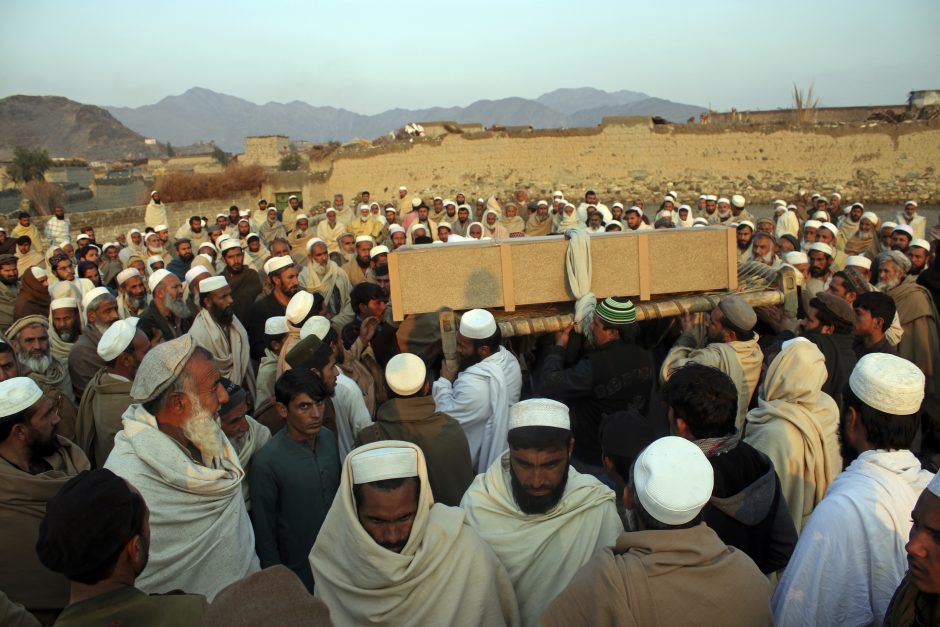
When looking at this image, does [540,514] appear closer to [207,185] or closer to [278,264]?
[278,264]

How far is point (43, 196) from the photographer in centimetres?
2136

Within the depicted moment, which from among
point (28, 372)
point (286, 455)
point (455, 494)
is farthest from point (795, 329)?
point (28, 372)

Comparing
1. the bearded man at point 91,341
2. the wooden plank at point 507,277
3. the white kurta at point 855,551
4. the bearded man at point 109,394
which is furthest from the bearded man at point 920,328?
the bearded man at point 91,341

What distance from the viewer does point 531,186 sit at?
851 inches

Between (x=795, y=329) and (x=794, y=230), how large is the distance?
6627mm

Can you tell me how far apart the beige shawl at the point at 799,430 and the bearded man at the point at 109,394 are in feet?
11.0

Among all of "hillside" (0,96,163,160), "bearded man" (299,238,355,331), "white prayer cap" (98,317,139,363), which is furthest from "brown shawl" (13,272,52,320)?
"hillside" (0,96,163,160)

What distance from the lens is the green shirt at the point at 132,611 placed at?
170 cm

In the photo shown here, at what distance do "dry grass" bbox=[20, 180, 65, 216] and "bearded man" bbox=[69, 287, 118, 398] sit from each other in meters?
19.2

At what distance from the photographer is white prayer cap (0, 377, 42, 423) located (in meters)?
2.66

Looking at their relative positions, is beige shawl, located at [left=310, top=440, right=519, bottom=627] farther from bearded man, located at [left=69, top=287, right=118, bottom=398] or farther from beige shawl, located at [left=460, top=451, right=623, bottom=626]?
bearded man, located at [left=69, top=287, right=118, bottom=398]

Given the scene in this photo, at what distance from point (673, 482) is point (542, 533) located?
0.72 m

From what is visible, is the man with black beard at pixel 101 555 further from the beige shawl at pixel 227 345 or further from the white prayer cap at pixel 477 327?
the beige shawl at pixel 227 345

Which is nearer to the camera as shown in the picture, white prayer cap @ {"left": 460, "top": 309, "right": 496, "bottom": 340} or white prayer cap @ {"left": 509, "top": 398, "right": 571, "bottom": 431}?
white prayer cap @ {"left": 509, "top": 398, "right": 571, "bottom": 431}
